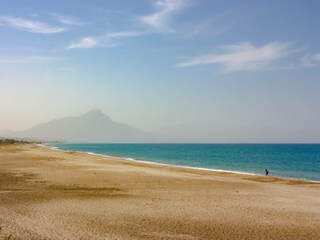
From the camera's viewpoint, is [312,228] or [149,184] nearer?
[312,228]

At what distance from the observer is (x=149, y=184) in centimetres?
2761

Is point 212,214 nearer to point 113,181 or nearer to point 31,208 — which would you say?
point 31,208

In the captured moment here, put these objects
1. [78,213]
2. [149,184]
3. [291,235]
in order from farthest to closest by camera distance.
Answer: [149,184]
[78,213]
[291,235]

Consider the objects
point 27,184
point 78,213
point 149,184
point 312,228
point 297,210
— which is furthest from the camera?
point 149,184

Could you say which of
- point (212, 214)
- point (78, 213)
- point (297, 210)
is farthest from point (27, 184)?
point (297, 210)

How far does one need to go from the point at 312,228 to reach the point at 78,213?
9.88m

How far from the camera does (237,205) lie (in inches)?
754

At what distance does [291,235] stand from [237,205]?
219 inches

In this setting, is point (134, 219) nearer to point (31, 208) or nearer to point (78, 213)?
point (78, 213)

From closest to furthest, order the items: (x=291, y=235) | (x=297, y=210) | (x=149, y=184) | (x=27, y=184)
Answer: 1. (x=291, y=235)
2. (x=297, y=210)
3. (x=27, y=184)
4. (x=149, y=184)

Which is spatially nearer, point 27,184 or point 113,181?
point 27,184

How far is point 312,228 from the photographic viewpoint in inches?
579

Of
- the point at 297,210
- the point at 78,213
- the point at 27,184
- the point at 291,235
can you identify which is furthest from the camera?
the point at 27,184

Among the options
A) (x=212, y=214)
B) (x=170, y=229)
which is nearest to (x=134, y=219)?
(x=170, y=229)
